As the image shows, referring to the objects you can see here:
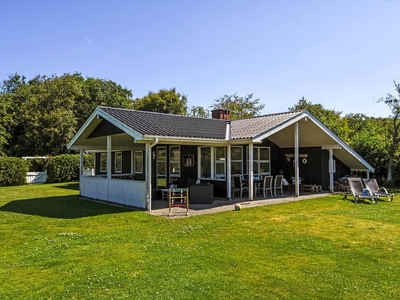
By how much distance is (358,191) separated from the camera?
492 inches

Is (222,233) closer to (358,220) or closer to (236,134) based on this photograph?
(358,220)

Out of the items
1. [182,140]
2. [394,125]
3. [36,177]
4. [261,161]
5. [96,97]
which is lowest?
[36,177]

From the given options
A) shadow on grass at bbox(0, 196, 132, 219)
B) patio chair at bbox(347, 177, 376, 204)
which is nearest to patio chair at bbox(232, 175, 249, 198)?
patio chair at bbox(347, 177, 376, 204)

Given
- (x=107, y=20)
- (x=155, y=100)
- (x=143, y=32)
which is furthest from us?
(x=155, y=100)

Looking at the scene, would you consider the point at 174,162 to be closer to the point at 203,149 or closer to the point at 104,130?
the point at 203,149

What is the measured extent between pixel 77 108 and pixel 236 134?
25762mm

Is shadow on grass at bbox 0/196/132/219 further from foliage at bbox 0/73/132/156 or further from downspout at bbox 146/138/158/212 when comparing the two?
foliage at bbox 0/73/132/156

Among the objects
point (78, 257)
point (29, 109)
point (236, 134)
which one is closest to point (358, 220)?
point (236, 134)

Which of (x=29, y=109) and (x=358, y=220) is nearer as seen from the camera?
(x=358, y=220)

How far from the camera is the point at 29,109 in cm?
3092

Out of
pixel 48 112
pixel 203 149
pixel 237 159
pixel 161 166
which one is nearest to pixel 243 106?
pixel 48 112

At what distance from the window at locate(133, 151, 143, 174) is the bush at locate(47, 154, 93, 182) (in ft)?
26.3

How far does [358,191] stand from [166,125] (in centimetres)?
813

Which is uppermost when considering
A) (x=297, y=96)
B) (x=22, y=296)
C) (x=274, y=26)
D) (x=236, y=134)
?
(x=297, y=96)
